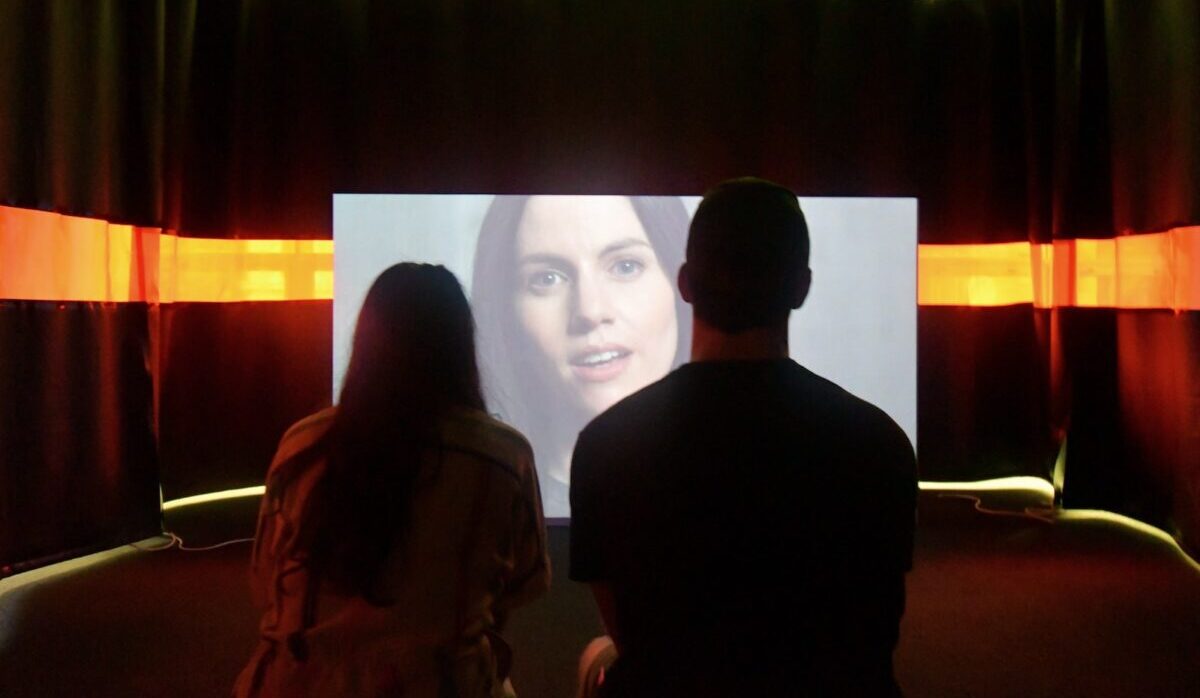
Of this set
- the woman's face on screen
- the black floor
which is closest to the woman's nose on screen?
the woman's face on screen

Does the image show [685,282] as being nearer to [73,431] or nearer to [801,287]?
[801,287]

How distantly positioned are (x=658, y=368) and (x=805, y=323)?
0.59 m

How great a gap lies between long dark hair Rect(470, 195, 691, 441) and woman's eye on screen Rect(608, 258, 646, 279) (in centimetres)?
9

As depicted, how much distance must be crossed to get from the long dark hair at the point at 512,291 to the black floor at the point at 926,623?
614 mm

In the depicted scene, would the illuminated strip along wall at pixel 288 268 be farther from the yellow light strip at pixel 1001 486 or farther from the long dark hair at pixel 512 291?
the long dark hair at pixel 512 291

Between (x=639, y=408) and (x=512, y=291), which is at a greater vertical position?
(x=512, y=291)

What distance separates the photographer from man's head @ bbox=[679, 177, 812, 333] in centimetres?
95

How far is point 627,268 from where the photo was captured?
129 inches

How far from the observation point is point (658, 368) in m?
3.29

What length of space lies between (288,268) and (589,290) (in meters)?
1.59

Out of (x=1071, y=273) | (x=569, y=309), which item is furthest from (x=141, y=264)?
(x=1071, y=273)

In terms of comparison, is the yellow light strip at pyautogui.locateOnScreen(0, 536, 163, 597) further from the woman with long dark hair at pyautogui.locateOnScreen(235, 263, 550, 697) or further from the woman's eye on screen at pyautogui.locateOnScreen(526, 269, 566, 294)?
the woman with long dark hair at pyautogui.locateOnScreen(235, 263, 550, 697)

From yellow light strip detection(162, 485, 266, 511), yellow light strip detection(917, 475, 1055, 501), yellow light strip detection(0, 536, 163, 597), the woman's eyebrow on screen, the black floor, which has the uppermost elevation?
the woman's eyebrow on screen

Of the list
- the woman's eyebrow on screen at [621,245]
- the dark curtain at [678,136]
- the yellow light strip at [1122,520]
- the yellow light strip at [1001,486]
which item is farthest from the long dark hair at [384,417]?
the yellow light strip at [1001,486]
